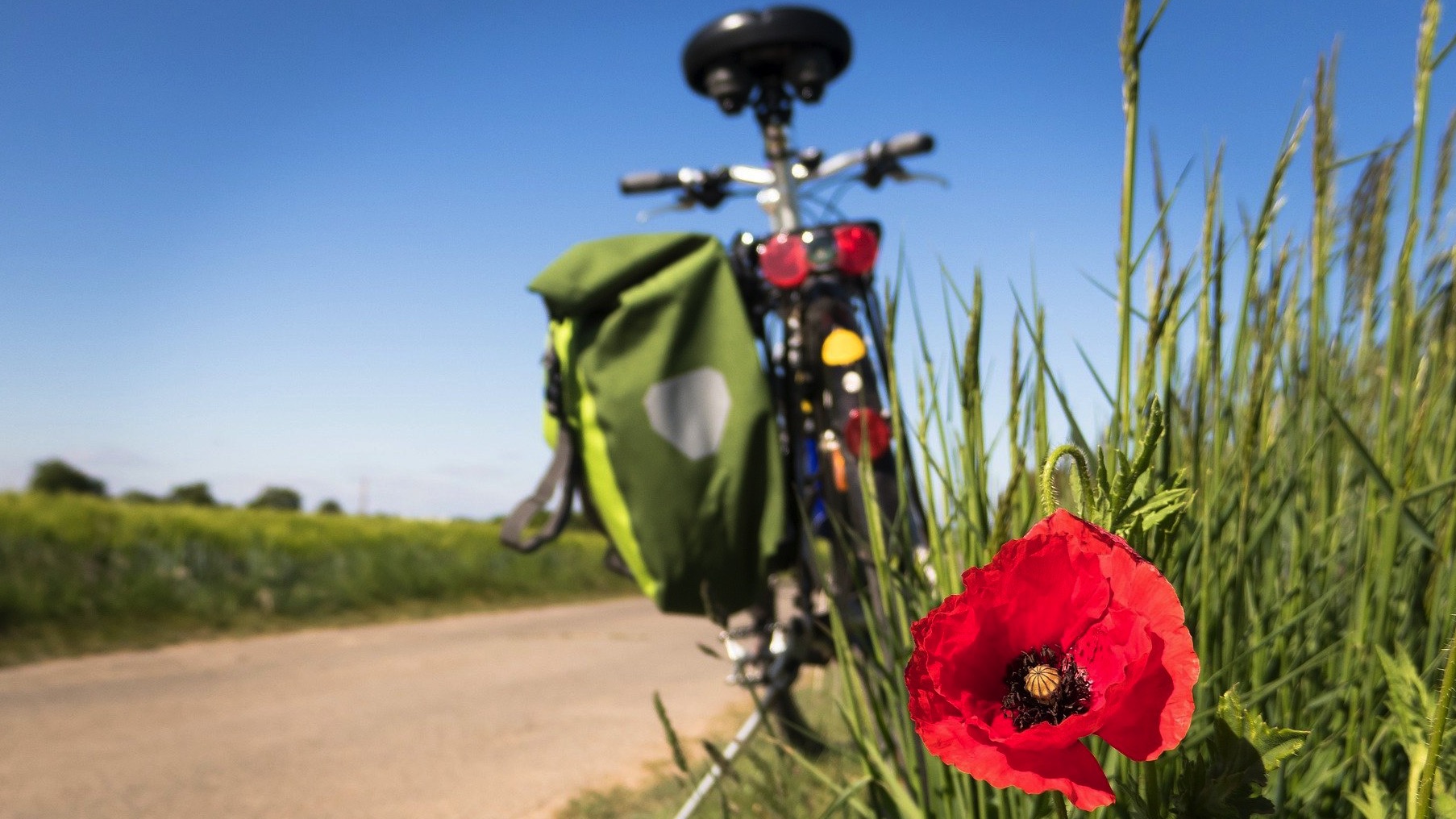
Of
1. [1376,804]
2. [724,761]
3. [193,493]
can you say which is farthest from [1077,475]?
[193,493]

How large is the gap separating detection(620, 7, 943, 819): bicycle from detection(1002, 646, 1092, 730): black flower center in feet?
3.68

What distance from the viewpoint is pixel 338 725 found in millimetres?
3672

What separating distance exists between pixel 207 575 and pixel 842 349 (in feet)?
20.1

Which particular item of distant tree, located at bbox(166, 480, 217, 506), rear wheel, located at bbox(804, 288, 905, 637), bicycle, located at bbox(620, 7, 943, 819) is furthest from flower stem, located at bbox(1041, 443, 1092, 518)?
distant tree, located at bbox(166, 480, 217, 506)

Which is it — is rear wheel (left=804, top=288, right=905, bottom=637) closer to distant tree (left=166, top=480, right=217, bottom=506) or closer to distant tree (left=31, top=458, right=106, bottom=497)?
distant tree (left=166, top=480, right=217, bottom=506)

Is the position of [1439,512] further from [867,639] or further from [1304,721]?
[867,639]

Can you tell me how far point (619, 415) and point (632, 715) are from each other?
2220 mm

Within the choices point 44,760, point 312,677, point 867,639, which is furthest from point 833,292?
point 312,677

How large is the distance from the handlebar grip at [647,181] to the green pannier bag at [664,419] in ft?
2.84

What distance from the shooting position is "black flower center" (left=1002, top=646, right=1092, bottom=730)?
0.52 metres

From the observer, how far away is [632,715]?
3945 millimetres

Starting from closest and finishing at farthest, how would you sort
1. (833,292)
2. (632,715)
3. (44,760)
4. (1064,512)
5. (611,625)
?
(1064,512) → (833,292) → (44,760) → (632,715) → (611,625)

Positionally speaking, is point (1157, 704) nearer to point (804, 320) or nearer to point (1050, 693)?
point (1050, 693)

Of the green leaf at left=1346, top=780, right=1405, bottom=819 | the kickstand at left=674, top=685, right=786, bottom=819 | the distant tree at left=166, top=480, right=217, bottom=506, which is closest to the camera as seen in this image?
the green leaf at left=1346, top=780, right=1405, bottom=819
